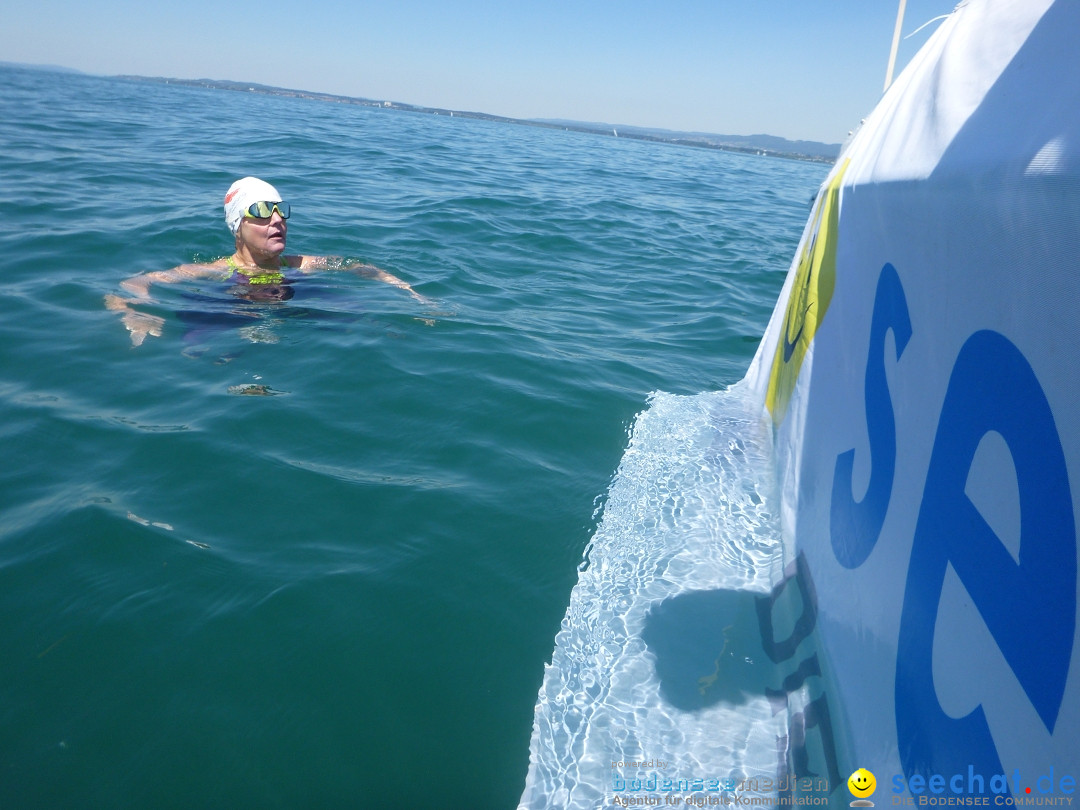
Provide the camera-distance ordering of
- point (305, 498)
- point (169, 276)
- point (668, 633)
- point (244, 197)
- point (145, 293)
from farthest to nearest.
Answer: point (169, 276)
point (244, 197)
point (145, 293)
point (305, 498)
point (668, 633)

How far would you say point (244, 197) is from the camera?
5.22 m

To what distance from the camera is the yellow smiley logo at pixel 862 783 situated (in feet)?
4.64

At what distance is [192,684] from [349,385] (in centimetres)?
214

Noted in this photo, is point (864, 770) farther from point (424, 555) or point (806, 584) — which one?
point (424, 555)

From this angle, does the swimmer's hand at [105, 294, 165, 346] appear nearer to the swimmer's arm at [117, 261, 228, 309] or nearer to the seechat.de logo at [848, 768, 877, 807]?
the swimmer's arm at [117, 261, 228, 309]

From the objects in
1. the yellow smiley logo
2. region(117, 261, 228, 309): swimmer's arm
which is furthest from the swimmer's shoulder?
the yellow smiley logo

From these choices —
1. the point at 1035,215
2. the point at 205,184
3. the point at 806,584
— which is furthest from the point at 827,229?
the point at 205,184

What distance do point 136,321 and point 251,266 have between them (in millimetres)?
1213

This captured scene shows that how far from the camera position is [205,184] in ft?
30.7

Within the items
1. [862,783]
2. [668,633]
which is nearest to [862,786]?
[862,783]

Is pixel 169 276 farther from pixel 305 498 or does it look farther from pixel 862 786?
pixel 862 786

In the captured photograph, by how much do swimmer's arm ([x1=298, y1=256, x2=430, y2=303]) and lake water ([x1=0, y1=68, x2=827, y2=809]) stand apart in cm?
18

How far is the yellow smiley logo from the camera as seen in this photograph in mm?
1415

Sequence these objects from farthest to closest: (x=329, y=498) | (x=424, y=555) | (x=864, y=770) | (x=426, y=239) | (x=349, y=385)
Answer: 1. (x=426, y=239)
2. (x=349, y=385)
3. (x=329, y=498)
4. (x=424, y=555)
5. (x=864, y=770)
